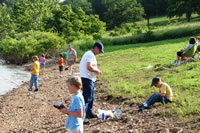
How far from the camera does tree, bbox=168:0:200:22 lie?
5497 cm

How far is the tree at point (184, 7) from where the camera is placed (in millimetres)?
54969

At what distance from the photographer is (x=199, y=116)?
611 cm

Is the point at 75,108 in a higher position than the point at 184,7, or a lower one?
lower

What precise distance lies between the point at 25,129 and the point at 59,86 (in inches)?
229

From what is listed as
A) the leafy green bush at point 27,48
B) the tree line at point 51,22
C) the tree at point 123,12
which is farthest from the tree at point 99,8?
the leafy green bush at point 27,48

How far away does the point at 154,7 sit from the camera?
82.6 metres

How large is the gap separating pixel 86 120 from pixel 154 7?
80.2m

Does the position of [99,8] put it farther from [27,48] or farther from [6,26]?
[27,48]

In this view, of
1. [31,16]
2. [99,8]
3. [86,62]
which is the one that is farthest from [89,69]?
[99,8]

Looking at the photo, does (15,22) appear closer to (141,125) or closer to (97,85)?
(97,85)

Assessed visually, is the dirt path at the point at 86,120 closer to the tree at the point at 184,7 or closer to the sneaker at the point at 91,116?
the sneaker at the point at 91,116

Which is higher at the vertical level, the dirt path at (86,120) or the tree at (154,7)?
the tree at (154,7)

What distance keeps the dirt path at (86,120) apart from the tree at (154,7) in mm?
73795

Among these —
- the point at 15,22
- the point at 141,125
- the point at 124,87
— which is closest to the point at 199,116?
the point at 141,125
